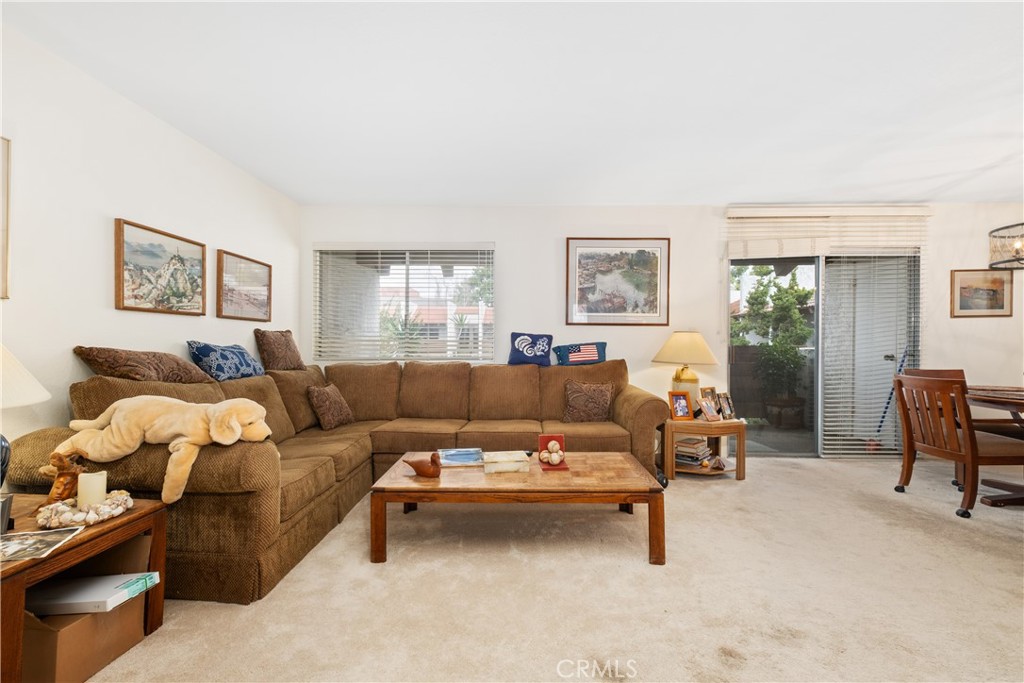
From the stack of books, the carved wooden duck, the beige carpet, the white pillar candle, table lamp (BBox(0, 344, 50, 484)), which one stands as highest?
table lamp (BBox(0, 344, 50, 484))

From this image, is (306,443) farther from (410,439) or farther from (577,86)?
(577,86)

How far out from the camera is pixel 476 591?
200 centimetres

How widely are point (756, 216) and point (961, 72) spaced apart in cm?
212

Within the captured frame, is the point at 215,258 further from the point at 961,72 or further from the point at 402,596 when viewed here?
the point at 961,72

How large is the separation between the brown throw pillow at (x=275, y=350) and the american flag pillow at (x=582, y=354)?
7.68 ft

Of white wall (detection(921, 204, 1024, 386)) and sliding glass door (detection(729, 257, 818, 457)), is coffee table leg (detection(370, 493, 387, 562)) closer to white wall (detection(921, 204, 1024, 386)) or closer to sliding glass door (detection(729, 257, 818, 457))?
sliding glass door (detection(729, 257, 818, 457))

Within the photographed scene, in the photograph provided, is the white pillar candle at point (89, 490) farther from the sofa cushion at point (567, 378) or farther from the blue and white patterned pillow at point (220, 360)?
the sofa cushion at point (567, 378)

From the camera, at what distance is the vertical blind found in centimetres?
432

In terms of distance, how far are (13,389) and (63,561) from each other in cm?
56

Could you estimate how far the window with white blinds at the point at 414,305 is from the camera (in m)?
4.54

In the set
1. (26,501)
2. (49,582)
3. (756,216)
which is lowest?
(49,582)

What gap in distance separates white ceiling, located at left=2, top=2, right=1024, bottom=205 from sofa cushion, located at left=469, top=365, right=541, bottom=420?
64.8 inches

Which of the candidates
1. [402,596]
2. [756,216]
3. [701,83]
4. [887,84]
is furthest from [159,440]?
[756,216]

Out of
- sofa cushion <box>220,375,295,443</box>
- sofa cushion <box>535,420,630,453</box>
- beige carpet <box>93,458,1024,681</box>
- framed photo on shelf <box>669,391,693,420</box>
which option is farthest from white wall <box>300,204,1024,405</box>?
beige carpet <box>93,458,1024,681</box>
